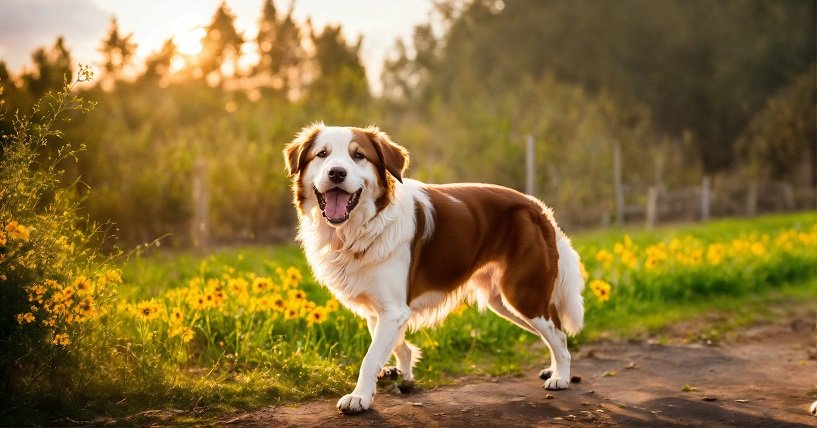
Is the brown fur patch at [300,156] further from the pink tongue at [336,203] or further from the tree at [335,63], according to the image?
the tree at [335,63]

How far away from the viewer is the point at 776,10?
35.8m

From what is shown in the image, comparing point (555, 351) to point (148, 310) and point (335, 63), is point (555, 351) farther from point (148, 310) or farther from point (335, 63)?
point (335, 63)

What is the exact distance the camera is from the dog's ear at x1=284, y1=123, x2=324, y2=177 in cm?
498

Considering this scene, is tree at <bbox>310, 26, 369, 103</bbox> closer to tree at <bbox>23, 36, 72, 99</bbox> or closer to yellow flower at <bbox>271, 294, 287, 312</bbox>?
tree at <bbox>23, 36, 72, 99</bbox>

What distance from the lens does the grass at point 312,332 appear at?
5.00 metres

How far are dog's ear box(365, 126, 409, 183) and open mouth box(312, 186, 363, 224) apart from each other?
0.78 ft

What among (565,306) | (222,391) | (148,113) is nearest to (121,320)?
(222,391)

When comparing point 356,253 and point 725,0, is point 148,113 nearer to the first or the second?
point 356,253

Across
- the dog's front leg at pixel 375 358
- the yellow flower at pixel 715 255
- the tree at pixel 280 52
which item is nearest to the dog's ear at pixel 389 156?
the dog's front leg at pixel 375 358

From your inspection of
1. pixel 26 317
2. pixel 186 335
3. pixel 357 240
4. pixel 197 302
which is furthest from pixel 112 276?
pixel 357 240

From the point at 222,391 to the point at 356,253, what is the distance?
3.87 feet

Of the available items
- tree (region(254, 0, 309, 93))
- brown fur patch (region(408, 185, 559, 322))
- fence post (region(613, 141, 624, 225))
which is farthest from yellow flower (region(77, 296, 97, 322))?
fence post (region(613, 141, 624, 225))

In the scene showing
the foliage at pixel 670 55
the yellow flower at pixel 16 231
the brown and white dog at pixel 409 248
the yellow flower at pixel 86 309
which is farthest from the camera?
the foliage at pixel 670 55

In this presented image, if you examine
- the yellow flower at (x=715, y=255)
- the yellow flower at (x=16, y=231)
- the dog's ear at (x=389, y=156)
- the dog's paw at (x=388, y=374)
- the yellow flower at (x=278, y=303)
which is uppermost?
the dog's ear at (x=389, y=156)
